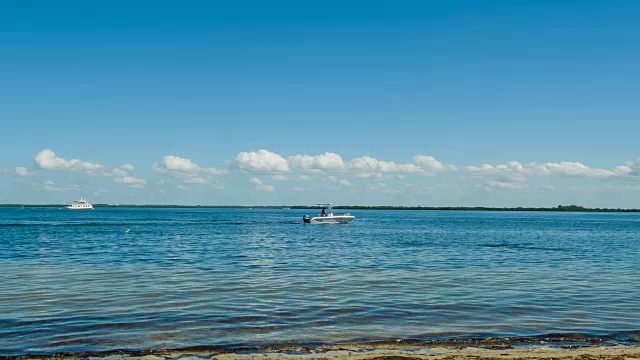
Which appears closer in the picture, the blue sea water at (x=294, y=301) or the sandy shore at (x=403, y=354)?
the sandy shore at (x=403, y=354)

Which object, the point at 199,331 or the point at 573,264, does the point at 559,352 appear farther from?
the point at 573,264

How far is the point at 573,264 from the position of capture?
4072 cm

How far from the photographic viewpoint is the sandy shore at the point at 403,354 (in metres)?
13.9

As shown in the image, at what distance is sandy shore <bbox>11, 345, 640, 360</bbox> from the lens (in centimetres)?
1394

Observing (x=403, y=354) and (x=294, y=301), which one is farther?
(x=294, y=301)

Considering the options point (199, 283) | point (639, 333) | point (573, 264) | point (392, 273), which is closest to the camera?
point (639, 333)

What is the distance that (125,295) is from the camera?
24062 millimetres

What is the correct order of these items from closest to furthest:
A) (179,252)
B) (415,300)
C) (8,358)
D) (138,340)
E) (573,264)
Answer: (8,358) < (138,340) < (415,300) < (573,264) < (179,252)

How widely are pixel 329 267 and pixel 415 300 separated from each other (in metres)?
13.7

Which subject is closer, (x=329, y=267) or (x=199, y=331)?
(x=199, y=331)

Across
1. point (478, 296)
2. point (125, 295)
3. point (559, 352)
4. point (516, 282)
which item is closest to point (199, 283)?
point (125, 295)

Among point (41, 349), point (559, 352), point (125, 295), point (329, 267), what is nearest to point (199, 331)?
point (41, 349)

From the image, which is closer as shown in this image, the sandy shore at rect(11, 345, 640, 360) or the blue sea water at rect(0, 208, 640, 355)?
the sandy shore at rect(11, 345, 640, 360)

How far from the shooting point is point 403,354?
14.3 m
